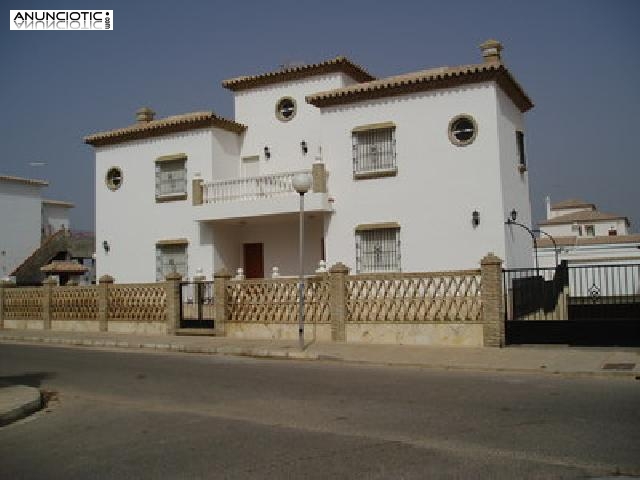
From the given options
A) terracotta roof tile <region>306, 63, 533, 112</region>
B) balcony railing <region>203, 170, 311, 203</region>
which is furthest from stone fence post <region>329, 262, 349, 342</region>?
terracotta roof tile <region>306, 63, 533, 112</region>

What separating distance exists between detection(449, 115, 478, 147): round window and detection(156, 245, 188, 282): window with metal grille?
10528 mm

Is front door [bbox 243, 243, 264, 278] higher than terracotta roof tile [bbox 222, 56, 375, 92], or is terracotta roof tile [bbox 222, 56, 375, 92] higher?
terracotta roof tile [bbox 222, 56, 375, 92]

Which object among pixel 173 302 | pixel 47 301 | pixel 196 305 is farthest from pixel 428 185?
pixel 47 301

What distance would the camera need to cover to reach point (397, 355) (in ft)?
44.0

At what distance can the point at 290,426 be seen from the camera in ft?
24.4

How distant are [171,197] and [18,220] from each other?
20253 millimetres

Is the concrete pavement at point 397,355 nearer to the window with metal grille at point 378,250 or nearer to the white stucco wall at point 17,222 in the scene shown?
the window with metal grille at point 378,250

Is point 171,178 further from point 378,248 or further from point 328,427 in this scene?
point 328,427

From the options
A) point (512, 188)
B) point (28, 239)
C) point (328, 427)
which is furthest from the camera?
point (28, 239)

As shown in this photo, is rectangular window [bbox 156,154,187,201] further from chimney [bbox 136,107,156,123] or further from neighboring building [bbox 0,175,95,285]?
neighboring building [bbox 0,175,95,285]

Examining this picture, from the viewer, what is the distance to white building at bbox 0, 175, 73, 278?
126 ft

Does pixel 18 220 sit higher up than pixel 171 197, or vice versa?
pixel 18 220

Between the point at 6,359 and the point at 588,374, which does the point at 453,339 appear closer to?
the point at 588,374

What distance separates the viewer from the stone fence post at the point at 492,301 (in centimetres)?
1368
